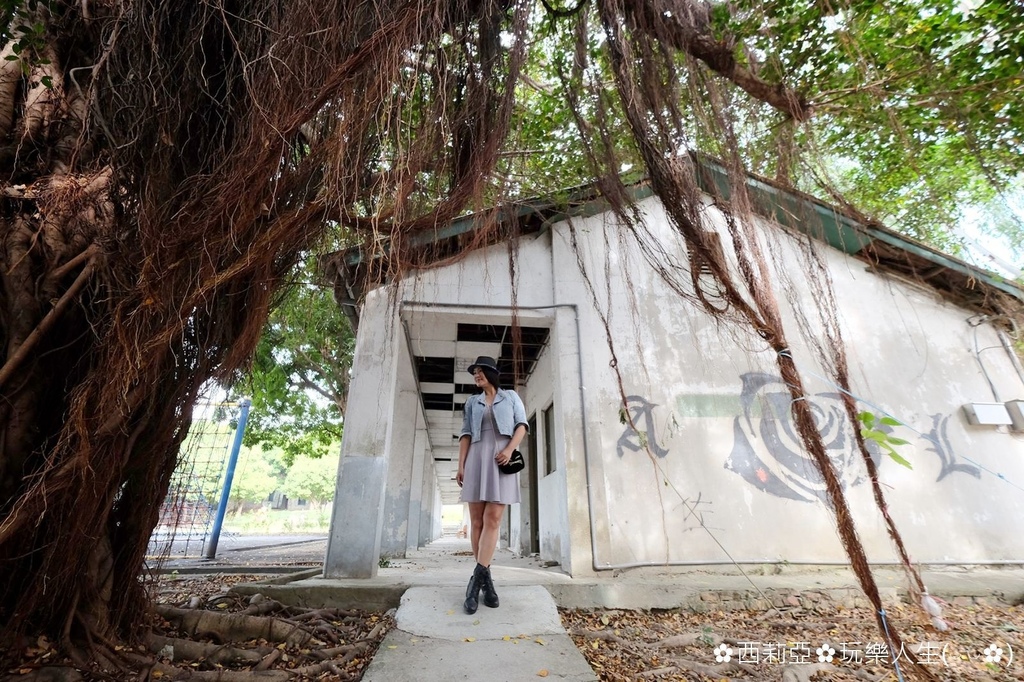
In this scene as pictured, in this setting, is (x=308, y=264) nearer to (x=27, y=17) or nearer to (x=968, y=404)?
(x=27, y=17)

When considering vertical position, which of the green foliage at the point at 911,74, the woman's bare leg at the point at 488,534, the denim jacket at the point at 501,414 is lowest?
the woman's bare leg at the point at 488,534

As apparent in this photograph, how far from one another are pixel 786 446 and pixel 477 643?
4.11 m

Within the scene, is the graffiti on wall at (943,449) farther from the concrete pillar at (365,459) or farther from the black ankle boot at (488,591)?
the concrete pillar at (365,459)

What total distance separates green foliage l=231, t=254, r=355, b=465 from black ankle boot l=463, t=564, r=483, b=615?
3.88 m

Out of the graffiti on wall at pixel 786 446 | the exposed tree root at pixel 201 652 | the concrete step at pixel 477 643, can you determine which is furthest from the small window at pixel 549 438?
the exposed tree root at pixel 201 652

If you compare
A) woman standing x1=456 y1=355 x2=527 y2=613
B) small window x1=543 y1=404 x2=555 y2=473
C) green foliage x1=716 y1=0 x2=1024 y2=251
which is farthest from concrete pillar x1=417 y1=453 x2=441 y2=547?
green foliage x1=716 y1=0 x2=1024 y2=251

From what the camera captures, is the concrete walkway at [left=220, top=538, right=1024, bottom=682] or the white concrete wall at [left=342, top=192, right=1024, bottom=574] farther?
the white concrete wall at [left=342, top=192, right=1024, bottom=574]

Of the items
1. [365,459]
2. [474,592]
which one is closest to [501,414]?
[474,592]

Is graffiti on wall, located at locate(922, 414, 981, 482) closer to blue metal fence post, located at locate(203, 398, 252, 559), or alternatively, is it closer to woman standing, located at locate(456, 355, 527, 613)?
woman standing, located at locate(456, 355, 527, 613)

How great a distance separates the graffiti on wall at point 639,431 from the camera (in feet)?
15.6

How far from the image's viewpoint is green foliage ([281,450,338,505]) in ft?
→ 163

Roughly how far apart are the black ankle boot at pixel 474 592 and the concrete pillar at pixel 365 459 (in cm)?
147

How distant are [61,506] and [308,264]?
1614 millimetres

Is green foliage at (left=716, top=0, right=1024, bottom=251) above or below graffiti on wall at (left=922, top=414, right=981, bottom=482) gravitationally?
above
